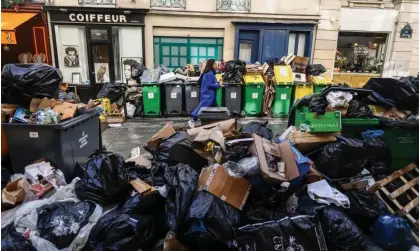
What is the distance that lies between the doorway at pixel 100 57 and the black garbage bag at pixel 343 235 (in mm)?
9511

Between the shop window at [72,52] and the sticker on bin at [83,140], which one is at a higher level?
the shop window at [72,52]

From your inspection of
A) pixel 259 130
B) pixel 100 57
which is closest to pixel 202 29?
pixel 100 57

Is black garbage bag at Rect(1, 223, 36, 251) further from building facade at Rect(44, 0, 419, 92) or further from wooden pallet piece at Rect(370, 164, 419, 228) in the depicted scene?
building facade at Rect(44, 0, 419, 92)

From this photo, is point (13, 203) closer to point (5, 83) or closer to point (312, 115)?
point (5, 83)

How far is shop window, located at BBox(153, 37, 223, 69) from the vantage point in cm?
1077

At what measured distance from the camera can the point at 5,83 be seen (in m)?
3.52

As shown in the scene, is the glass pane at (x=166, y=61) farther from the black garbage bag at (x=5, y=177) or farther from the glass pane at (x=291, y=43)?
the black garbage bag at (x=5, y=177)

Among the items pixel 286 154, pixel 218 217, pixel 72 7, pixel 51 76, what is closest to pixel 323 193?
pixel 286 154

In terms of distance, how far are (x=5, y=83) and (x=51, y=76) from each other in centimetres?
50

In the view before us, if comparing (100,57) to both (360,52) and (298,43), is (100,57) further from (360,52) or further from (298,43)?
(360,52)

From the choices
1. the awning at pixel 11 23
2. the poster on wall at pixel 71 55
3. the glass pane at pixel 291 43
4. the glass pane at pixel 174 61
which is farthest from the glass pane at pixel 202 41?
the awning at pixel 11 23

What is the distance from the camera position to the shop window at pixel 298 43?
1117 cm

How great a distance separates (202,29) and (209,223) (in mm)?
9266

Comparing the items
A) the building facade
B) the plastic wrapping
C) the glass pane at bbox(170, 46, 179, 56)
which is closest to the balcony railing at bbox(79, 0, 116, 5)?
the building facade
